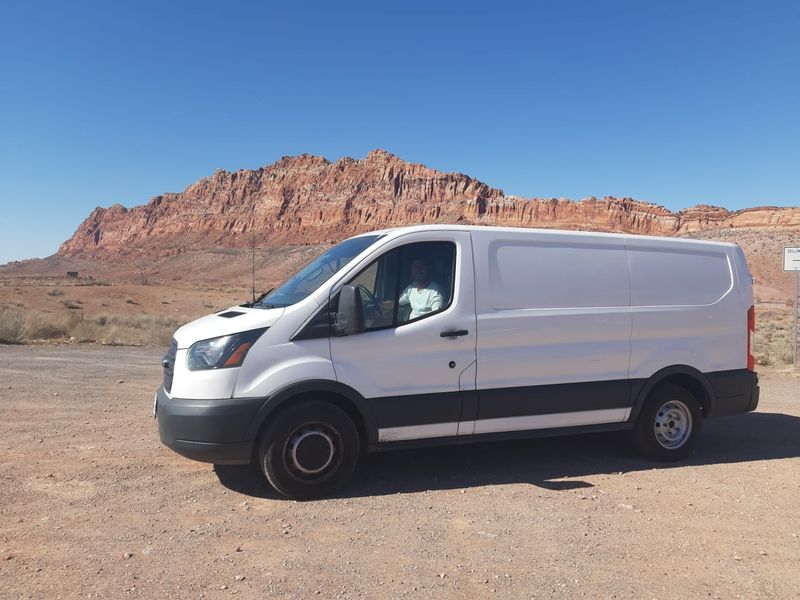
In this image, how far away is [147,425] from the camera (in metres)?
7.40

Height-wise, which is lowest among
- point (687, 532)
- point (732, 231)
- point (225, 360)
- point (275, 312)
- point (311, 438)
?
point (687, 532)

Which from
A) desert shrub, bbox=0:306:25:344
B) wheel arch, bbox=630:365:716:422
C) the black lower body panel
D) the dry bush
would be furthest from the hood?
desert shrub, bbox=0:306:25:344

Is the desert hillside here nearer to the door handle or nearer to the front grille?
the front grille

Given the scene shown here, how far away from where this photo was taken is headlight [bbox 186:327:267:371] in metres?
4.88

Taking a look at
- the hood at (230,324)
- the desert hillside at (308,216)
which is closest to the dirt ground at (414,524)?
the hood at (230,324)

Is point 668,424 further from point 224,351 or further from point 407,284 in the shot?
point 224,351

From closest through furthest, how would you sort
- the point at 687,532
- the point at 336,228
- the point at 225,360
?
1. the point at 687,532
2. the point at 225,360
3. the point at 336,228

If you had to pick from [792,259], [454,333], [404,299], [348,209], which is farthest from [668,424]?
[348,209]

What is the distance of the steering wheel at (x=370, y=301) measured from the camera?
525cm

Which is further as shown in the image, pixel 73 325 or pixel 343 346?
pixel 73 325

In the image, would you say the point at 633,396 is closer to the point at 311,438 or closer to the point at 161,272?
the point at 311,438

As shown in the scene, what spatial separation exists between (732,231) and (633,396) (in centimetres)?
10144

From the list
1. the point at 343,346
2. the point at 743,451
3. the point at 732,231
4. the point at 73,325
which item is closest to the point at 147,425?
the point at 343,346

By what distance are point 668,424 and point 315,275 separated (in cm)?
377
